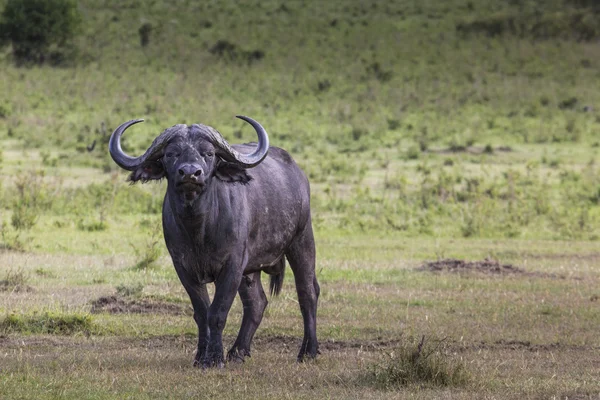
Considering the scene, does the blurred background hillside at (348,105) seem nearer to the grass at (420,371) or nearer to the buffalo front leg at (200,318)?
the buffalo front leg at (200,318)

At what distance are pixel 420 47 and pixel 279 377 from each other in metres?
46.4

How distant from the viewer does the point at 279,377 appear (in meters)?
8.02

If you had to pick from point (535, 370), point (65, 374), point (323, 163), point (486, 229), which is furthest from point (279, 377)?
point (323, 163)

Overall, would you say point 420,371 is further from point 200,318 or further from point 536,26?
point 536,26

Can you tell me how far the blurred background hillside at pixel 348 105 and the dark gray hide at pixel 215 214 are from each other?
7.44 meters

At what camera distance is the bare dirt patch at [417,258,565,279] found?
14.9 m

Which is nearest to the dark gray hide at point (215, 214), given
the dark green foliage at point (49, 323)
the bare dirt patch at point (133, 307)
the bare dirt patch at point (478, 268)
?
the dark green foliage at point (49, 323)

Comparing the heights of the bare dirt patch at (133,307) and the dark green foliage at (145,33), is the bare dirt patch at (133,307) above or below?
below

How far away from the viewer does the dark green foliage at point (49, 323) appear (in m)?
9.88

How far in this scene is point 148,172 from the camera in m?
8.28

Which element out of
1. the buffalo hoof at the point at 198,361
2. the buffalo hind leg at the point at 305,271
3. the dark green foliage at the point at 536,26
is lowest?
the buffalo hoof at the point at 198,361

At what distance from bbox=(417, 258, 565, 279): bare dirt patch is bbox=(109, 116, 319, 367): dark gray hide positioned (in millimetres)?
6113

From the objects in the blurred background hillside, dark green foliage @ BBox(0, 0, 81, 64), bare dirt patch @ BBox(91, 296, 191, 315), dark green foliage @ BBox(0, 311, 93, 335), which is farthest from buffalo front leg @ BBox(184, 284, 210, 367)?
dark green foliage @ BBox(0, 0, 81, 64)

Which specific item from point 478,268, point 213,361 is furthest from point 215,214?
point 478,268
